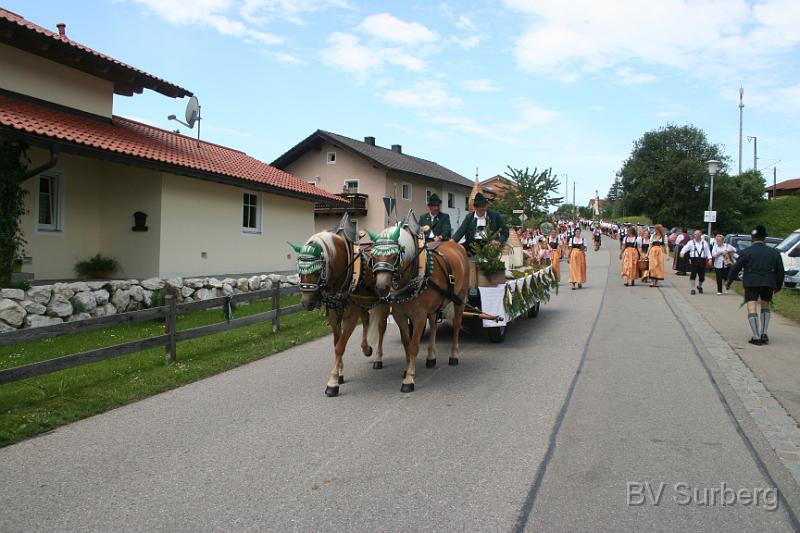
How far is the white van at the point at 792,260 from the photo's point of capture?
16.6 meters

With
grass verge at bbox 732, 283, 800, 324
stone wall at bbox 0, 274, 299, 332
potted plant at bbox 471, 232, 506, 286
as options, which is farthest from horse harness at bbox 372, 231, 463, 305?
grass verge at bbox 732, 283, 800, 324

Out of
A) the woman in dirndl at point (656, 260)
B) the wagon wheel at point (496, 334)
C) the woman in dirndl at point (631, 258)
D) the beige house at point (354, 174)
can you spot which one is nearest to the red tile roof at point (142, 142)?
the wagon wheel at point (496, 334)

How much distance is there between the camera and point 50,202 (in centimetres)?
1343

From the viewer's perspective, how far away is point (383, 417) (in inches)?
218

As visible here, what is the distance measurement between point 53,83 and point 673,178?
59345 mm

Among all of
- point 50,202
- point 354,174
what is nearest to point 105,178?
point 50,202

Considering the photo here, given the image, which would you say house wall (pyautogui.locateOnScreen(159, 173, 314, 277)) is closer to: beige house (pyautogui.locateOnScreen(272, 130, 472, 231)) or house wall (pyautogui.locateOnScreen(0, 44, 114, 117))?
house wall (pyautogui.locateOnScreen(0, 44, 114, 117))

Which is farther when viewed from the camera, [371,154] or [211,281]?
[371,154]

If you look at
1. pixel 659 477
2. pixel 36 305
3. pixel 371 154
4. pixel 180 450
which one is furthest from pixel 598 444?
pixel 371 154

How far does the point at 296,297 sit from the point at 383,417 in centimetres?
1094

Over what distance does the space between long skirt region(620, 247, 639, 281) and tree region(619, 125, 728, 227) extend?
4246 cm

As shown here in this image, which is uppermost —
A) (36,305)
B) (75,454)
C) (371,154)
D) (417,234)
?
(371,154)

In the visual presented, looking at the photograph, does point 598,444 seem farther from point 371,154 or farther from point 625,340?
point 371,154

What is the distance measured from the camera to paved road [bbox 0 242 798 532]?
11.7 ft
